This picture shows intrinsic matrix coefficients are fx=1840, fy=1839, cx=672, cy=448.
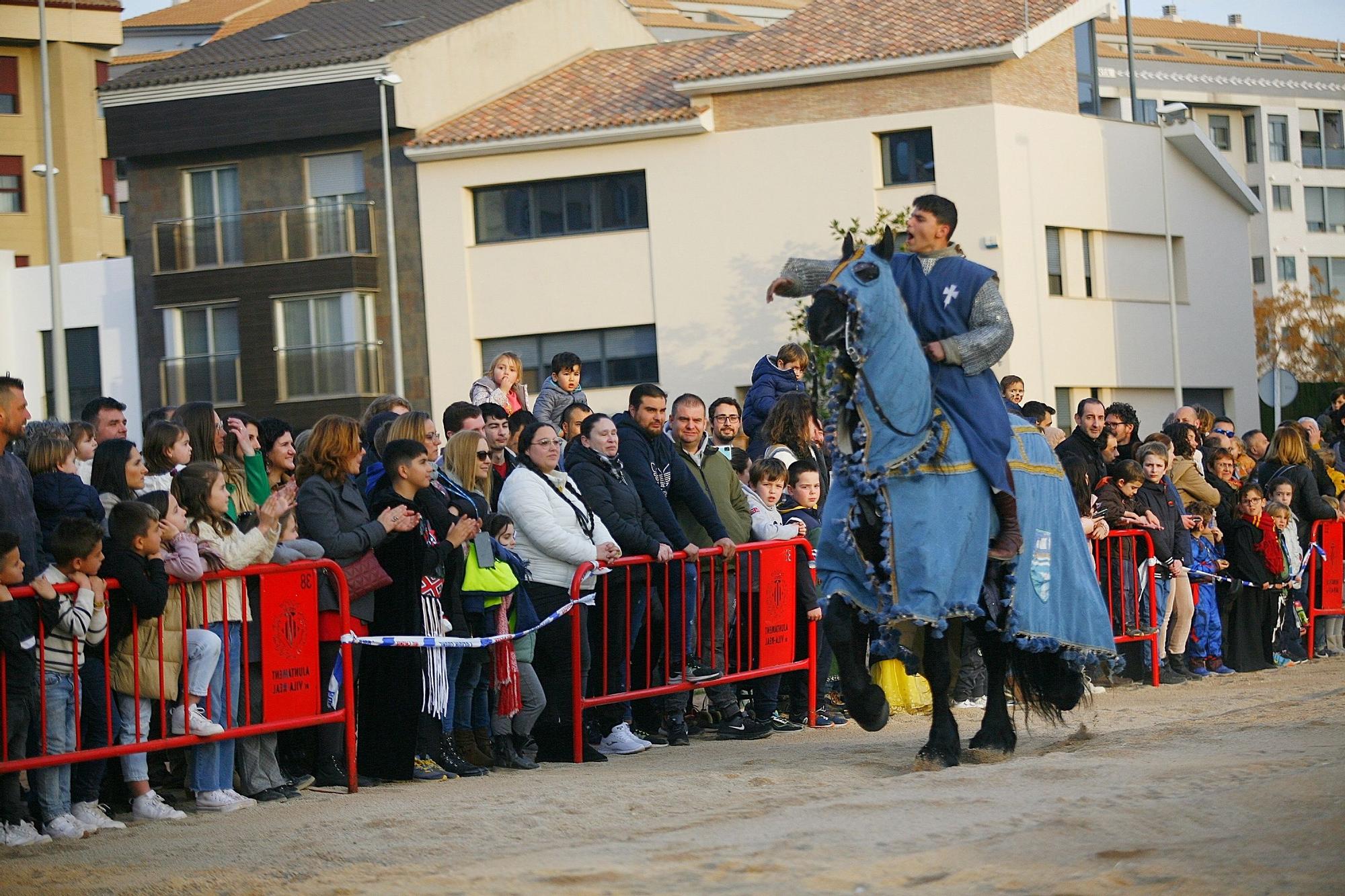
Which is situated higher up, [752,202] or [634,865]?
[752,202]

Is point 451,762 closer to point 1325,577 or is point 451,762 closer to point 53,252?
point 1325,577

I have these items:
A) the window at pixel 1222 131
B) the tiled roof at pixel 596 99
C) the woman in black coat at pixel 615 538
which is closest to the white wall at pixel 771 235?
the tiled roof at pixel 596 99

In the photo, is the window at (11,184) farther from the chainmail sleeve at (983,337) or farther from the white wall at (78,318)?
the chainmail sleeve at (983,337)

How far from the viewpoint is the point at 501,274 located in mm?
35625

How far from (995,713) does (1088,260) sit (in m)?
27.7

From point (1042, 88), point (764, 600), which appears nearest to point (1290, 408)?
point (1042, 88)

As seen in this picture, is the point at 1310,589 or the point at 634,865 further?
the point at 1310,589

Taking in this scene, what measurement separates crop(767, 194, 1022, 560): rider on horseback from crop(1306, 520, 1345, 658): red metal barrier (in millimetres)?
8639

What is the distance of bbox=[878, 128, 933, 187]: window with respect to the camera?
33.1m

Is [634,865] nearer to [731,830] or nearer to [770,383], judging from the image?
[731,830]

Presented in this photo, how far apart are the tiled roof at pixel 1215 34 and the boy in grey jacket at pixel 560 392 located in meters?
76.5

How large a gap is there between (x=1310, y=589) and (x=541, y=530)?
8517 millimetres

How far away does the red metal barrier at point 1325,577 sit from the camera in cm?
1598

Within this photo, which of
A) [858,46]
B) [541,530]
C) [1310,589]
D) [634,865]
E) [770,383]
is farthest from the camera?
[858,46]
